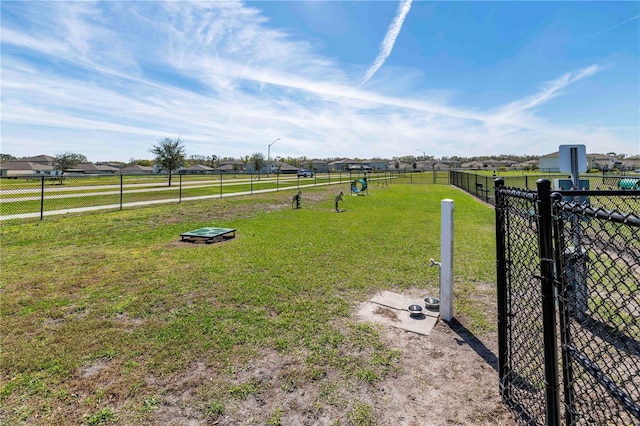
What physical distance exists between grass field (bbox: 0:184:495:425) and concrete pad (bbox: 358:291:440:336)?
201 millimetres

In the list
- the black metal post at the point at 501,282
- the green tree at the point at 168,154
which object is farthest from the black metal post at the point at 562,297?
the green tree at the point at 168,154

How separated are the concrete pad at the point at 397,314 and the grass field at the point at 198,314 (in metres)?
0.20

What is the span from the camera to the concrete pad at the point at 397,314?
150 inches

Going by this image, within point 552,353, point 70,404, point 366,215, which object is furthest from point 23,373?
point 366,215

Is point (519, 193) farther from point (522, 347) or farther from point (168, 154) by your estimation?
point (168, 154)

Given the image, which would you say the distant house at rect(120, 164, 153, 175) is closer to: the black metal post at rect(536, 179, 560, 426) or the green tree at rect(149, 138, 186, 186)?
the green tree at rect(149, 138, 186, 186)

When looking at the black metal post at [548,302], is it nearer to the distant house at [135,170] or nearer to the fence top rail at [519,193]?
the fence top rail at [519,193]

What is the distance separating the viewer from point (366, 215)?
12.7m

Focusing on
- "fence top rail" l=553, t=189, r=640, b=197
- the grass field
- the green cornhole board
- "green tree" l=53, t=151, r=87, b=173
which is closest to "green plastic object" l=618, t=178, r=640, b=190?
the grass field

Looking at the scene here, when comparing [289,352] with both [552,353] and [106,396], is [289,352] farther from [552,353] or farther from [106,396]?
[552,353]

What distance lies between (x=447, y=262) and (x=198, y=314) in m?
3.17

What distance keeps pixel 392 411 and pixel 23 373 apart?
3.29 meters

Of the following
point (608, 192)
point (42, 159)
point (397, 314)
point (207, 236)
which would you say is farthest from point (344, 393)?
point (42, 159)

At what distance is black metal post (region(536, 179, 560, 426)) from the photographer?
1861 millimetres
